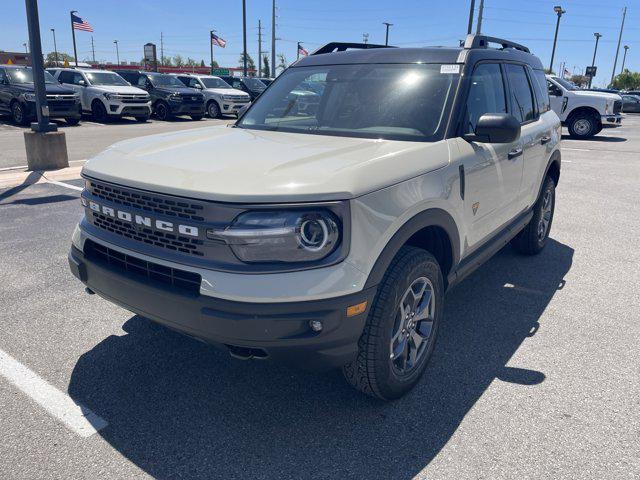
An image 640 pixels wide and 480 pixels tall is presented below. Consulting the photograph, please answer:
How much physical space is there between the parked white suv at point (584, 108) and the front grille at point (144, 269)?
56.4 ft

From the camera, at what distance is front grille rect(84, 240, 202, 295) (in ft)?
7.98

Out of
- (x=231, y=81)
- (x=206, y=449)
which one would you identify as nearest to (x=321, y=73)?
(x=206, y=449)

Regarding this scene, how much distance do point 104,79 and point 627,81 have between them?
115546 mm

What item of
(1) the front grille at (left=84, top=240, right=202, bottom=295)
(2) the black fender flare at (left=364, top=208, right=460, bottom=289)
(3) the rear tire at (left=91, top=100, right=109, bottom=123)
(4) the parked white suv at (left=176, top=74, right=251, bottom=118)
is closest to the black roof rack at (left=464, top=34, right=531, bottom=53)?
(2) the black fender flare at (left=364, top=208, right=460, bottom=289)

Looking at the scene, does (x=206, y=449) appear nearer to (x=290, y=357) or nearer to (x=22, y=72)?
(x=290, y=357)

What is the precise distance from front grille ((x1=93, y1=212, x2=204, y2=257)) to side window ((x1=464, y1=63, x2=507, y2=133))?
1919 mm

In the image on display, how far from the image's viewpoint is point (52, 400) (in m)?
2.88

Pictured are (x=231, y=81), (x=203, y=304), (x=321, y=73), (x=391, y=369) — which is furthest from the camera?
(x=231, y=81)

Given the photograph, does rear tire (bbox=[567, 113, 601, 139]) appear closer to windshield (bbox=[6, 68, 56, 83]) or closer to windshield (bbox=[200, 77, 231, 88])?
windshield (bbox=[200, 77, 231, 88])

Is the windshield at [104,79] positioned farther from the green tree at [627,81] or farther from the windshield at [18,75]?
the green tree at [627,81]

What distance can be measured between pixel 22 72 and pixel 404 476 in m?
19.0

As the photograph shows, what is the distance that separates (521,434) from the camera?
2.69 m

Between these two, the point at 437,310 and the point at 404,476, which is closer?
the point at 404,476

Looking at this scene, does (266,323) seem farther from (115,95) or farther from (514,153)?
(115,95)
